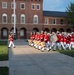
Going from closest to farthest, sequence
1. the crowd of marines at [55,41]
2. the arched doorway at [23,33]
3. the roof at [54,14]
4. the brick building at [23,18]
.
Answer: the crowd of marines at [55,41] < the brick building at [23,18] < the arched doorway at [23,33] < the roof at [54,14]

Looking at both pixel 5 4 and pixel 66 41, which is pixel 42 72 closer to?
pixel 66 41

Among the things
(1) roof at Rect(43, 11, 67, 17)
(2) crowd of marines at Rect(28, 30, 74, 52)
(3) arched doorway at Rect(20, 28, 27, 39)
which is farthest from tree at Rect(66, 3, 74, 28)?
(2) crowd of marines at Rect(28, 30, 74, 52)

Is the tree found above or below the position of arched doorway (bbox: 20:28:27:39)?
above

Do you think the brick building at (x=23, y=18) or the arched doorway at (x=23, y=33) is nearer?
the brick building at (x=23, y=18)

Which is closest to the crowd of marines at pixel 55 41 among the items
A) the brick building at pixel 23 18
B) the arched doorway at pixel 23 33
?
the brick building at pixel 23 18

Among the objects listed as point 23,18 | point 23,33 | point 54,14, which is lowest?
point 23,33

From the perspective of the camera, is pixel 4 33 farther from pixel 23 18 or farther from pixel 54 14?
pixel 54 14

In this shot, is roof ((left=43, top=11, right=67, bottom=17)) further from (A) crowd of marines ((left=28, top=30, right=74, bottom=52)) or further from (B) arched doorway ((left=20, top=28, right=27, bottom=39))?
(A) crowd of marines ((left=28, top=30, right=74, bottom=52))

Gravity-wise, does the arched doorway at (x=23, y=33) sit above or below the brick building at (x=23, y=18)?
below

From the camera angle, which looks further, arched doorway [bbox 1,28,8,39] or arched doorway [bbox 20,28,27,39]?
arched doorway [bbox 20,28,27,39]

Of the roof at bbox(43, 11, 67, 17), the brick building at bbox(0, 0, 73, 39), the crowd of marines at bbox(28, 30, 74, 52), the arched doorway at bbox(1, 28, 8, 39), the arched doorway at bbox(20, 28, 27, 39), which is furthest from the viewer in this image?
the roof at bbox(43, 11, 67, 17)

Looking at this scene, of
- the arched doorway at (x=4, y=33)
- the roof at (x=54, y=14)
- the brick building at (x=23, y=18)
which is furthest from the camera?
the roof at (x=54, y=14)

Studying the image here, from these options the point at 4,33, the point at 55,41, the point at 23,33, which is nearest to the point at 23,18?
the point at 23,33

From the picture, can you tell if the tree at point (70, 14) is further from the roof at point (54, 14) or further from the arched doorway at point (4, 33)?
the arched doorway at point (4, 33)
